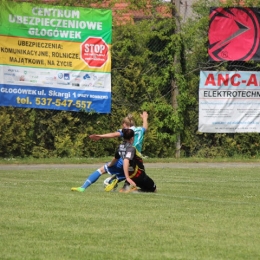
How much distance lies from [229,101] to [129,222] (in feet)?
46.2

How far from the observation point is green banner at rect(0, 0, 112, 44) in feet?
72.5

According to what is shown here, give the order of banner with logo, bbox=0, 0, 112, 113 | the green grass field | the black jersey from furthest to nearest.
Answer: banner with logo, bbox=0, 0, 112, 113 < the black jersey < the green grass field

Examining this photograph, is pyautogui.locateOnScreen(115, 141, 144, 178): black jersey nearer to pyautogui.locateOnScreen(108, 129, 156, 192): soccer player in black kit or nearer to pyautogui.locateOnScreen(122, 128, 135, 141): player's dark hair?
pyautogui.locateOnScreen(108, 129, 156, 192): soccer player in black kit

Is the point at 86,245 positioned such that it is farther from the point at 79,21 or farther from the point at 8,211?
the point at 79,21

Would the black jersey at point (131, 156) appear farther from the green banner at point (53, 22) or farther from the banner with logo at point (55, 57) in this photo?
→ the green banner at point (53, 22)

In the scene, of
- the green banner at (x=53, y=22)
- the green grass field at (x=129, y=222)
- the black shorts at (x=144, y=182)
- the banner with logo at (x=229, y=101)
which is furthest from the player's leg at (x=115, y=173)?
the banner with logo at (x=229, y=101)

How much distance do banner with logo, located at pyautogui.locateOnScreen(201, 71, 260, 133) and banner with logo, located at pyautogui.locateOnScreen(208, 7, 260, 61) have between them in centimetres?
50

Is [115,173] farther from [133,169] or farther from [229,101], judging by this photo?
[229,101]

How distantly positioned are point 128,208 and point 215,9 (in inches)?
513

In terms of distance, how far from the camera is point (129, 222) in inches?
387

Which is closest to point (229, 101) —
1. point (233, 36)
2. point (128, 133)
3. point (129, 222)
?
point (233, 36)

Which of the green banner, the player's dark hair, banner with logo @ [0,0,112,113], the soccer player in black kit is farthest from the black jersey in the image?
the green banner

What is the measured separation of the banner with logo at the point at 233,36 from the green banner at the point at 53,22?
2934 mm

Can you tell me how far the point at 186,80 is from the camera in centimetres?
2369
